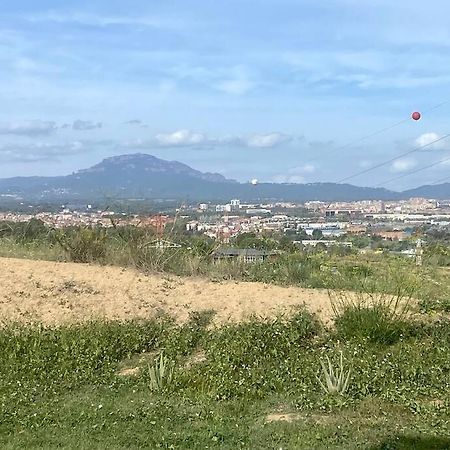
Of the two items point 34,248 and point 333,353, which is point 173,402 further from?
point 34,248

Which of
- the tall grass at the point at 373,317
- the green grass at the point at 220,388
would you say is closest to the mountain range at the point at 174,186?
the green grass at the point at 220,388

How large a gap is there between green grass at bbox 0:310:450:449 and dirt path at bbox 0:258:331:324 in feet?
1.59

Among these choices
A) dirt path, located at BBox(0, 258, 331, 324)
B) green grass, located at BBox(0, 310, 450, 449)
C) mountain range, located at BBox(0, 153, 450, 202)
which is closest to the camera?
green grass, located at BBox(0, 310, 450, 449)

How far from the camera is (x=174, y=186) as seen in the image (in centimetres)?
2950

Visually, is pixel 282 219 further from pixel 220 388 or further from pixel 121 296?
pixel 220 388

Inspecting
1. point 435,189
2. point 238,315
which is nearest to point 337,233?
point 238,315

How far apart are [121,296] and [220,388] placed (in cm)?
381

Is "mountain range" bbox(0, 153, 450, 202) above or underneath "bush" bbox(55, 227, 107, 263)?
above

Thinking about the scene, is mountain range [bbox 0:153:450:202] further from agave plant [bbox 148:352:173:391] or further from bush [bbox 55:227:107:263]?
agave plant [bbox 148:352:173:391]

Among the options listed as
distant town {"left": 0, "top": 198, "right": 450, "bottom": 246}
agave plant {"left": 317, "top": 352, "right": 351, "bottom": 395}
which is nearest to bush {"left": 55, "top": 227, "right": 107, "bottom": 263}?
distant town {"left": 0, "top": 198, "right": 450, "bottom": 246}

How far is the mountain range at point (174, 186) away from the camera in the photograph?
2380 cm

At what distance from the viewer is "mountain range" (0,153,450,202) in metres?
23.8

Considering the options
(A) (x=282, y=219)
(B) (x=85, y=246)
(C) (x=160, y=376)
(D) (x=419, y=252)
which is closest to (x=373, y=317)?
(C) (x=160, y=376)

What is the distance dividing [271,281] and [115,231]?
296 centimetres
